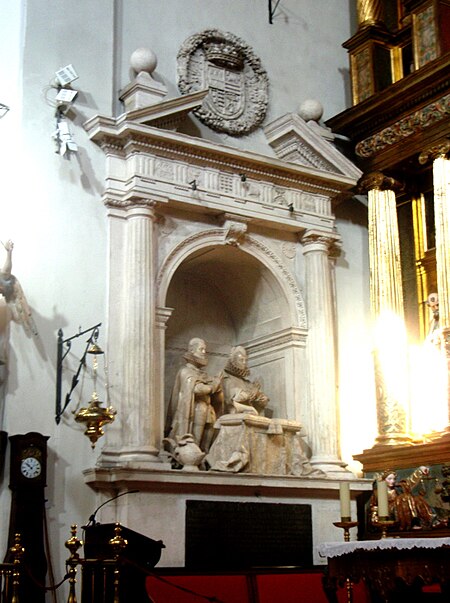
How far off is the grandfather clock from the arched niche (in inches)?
102

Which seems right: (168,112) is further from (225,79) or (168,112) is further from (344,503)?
(344,503)

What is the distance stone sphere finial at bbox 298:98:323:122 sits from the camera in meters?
13.2

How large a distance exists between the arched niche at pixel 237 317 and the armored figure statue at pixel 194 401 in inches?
28.5

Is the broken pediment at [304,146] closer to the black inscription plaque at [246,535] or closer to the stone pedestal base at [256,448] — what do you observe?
the stone pedestal base at [256,448]

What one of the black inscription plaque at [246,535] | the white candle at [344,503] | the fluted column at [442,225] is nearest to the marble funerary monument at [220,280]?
the black inscription plaque at [246,535]

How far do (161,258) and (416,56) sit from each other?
167 inches

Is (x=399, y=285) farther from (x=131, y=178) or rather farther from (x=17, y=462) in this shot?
(x=17, y=462)

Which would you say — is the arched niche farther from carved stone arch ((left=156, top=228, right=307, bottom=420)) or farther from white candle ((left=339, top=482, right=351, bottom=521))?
white candle ((left=339, top=482, right=351, bottom=521))

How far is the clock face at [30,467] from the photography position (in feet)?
32.7

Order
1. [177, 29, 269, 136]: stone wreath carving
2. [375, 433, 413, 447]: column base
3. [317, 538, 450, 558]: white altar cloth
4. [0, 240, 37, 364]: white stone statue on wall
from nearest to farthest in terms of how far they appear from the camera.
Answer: [317, 538, 450, 558]: white altar cloth
[0, 240, 37, 364]: white stone statue on wall
[375, 433, 413, 447]: column base
[177, 29, 269, 136]: stone wreath carving

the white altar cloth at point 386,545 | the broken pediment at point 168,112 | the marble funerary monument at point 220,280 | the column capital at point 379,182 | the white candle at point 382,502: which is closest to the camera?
the white altar cloth at point 386,545

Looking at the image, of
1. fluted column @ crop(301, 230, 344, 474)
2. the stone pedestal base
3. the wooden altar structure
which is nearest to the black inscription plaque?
the stone pedestal base

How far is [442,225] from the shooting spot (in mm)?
12062

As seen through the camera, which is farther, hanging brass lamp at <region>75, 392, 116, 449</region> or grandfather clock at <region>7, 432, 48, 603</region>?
hanging brass lamp at <region>75, 392, 116, 449</region>
